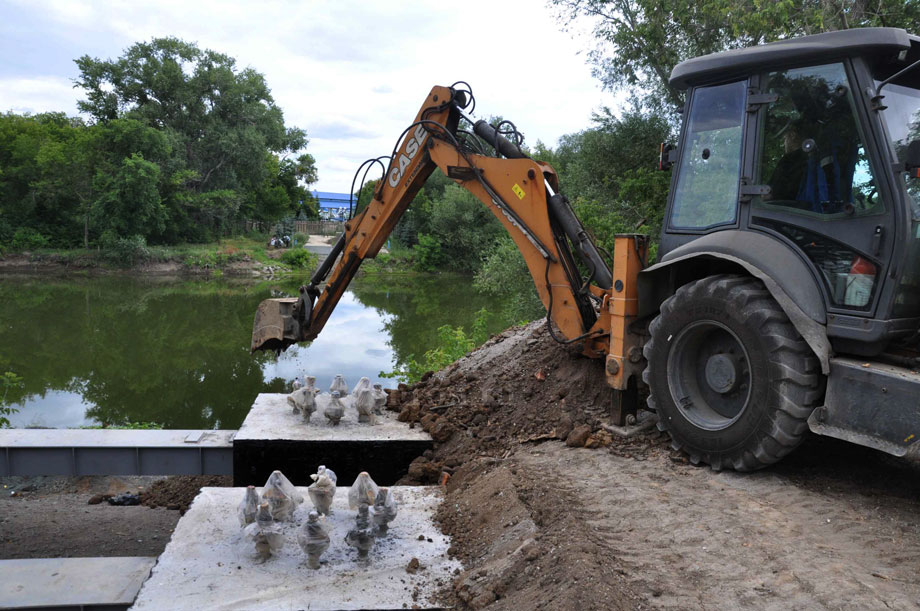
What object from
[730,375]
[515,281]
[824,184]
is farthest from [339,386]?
[515,281]

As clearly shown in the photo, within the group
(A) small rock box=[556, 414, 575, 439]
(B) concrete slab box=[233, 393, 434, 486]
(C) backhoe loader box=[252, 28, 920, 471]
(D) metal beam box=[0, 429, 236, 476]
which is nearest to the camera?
(C) backhoe loader box=[252, 28, 920, 471]

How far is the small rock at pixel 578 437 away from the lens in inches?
201

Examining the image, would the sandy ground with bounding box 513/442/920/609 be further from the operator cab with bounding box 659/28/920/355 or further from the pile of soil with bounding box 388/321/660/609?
the operator cab with bounding box 659/28/920/355

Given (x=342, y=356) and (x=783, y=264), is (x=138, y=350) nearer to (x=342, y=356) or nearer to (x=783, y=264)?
(x=342, y=356)

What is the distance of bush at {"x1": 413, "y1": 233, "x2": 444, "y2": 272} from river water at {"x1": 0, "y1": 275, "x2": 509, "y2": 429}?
7334mm

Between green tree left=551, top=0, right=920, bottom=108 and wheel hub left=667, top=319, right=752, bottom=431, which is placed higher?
green tree left=551, top=0, right=920, bottom=108

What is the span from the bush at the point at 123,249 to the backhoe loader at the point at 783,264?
109 feet

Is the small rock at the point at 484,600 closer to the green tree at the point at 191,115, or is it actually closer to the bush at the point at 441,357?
the bush at the point at 441,357

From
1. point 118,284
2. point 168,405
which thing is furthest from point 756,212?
point 118,284

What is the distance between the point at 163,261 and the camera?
3447 cm

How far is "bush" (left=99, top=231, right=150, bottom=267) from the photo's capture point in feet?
109

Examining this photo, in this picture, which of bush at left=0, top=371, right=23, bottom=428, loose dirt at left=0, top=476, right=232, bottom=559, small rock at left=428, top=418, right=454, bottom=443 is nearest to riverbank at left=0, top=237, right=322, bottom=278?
bush at left=0, top=371, right=23, bottom=428

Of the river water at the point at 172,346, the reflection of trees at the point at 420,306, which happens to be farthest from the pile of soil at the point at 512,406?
the reflection of trees at the point at 420,306

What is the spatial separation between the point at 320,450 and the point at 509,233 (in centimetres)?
263
